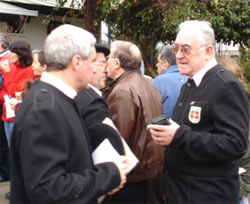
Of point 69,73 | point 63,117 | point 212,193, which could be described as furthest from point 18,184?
point 212,193

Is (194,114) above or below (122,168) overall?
above

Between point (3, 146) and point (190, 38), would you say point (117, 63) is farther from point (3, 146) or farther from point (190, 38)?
point (3, 146)

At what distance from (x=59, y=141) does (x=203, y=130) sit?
41.7 inches

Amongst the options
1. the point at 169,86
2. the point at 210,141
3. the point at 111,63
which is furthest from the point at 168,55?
the point at 210,141

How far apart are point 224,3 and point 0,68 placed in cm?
597

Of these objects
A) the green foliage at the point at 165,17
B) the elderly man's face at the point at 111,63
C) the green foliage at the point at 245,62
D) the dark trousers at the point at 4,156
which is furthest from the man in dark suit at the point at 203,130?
the green foliage at the point at 245,62

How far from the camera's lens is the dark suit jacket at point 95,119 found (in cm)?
206

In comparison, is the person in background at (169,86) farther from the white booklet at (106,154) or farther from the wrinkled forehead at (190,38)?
the white booklet at (106,154)

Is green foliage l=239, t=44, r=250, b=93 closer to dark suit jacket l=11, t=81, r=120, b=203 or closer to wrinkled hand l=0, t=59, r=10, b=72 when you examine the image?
wrinkled hand l=0, t=59, r=10, b=72

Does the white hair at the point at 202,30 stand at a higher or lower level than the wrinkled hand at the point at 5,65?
higher

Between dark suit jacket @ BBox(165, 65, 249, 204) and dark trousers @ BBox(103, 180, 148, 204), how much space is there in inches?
25.9

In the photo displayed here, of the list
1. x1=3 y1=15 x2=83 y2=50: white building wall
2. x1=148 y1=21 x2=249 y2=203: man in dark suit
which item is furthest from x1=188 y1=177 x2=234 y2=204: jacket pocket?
x1=3 y1=15 x2=83 y2=50: white building wall

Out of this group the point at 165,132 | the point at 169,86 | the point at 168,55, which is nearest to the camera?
the point at 165,132

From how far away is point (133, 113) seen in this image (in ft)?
10.1
